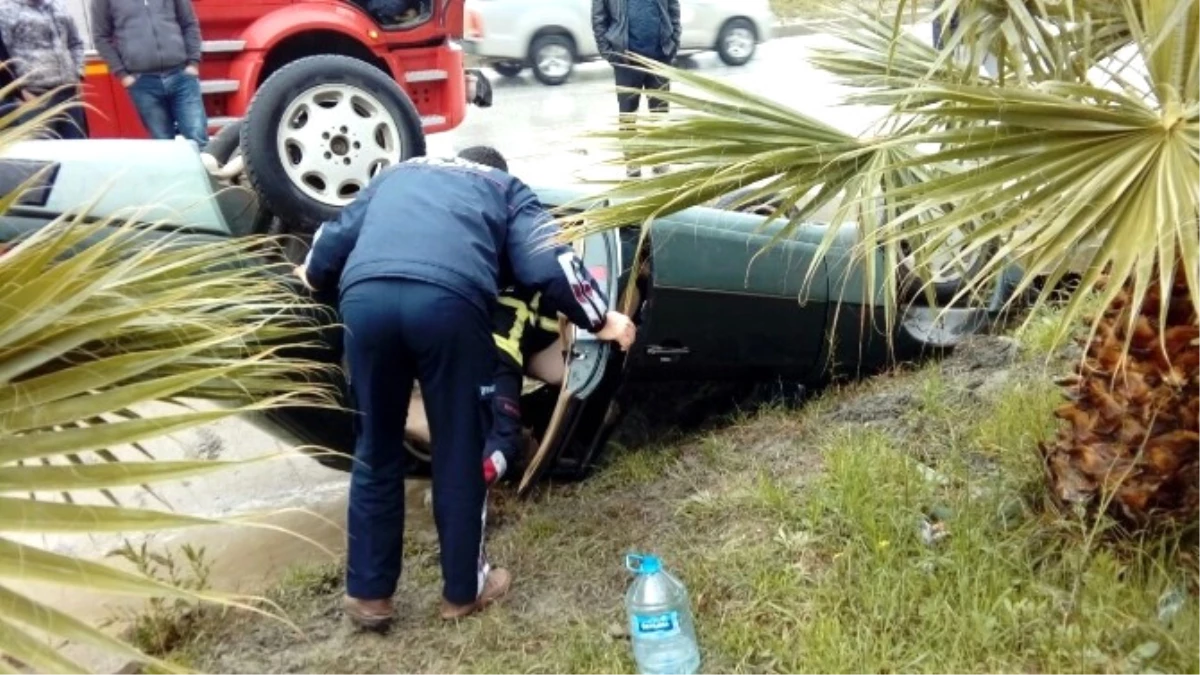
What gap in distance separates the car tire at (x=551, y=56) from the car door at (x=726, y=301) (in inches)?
468

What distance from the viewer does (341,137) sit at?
518 cm

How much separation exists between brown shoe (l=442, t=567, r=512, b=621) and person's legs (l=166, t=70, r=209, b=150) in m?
4.85

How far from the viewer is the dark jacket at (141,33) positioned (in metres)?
7.61

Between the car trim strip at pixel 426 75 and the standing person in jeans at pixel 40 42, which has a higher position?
the standing person in jeans at pixel 40 42

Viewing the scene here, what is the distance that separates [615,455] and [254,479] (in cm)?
182

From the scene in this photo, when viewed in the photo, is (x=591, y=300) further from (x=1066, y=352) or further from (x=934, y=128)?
(x=1066, y=352)

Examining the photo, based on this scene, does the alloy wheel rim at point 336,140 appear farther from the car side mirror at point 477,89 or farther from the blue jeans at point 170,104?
the car side mirror at point 477,89

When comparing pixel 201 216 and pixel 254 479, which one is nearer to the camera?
pixel 201 216

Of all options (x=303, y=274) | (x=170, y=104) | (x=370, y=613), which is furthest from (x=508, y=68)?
(x=370, y=613)

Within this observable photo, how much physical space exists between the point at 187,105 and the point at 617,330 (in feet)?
16.6

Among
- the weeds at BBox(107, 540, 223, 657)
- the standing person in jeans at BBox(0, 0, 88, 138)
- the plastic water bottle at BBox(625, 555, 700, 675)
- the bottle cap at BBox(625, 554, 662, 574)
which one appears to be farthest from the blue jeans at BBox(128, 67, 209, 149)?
the plastic water bottle at BBox(625, 555, 700, 675)

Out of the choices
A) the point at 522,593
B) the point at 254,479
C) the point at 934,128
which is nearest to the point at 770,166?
the point at 934,128

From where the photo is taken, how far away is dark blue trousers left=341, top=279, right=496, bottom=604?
3.49 metres

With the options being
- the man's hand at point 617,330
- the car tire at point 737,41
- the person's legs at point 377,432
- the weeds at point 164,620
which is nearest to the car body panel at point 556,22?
the car tire at point 737,41
